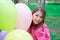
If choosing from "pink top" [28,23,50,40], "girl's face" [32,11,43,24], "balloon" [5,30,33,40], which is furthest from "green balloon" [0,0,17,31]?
"pink top" [28,23,50,40]

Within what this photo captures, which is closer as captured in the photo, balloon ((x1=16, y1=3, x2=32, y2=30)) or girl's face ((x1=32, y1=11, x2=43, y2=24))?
balloon ((x1=16, y1=3, x2=32, y2=30))

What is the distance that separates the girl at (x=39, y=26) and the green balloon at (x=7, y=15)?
561 mm

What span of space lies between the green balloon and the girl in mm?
561

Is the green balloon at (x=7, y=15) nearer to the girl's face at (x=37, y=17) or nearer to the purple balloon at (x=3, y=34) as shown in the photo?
the purple balloon at (x=3, y=34)

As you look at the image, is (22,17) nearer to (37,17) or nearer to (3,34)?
(3,34)

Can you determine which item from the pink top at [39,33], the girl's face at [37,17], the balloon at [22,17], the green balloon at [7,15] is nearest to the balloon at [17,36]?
the green balloon at [7,15]

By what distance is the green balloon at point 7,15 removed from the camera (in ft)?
3.89

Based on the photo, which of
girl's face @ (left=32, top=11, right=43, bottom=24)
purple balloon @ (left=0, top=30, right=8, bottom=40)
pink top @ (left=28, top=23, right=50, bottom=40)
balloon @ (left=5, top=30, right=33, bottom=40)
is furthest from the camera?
pink top @ (left=28, top=23, right=50, bottom=40)

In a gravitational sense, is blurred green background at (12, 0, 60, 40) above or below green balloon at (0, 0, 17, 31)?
below

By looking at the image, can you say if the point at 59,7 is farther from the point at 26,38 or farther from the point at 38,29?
the point at 26,38

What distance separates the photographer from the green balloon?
1.18 metres

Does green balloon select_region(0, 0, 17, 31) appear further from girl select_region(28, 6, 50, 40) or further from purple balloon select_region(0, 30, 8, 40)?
girl select_region(28, 6, 50, 40)

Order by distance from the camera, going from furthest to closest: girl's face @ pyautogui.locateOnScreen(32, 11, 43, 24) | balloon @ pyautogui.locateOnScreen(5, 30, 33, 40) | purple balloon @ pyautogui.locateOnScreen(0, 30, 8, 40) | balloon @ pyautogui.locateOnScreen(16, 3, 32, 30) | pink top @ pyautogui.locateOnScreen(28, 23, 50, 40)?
1. pink top @ pyautogui.locateOnScreen(28, 23, 50, 40)
2. girl's face @ pyautogui.locateOnScreen(32, 11, 43, 24)
3. balloon @ pyautogui.locateOnScreen(16, 3, 32, 30)
4. purple balloon @ pyautogui.locateOnScreen(0, 30, 8, 40)
5. balloon @ pyautogui.locateOnScreen(5, 30, 33, 40)

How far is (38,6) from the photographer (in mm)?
1882
